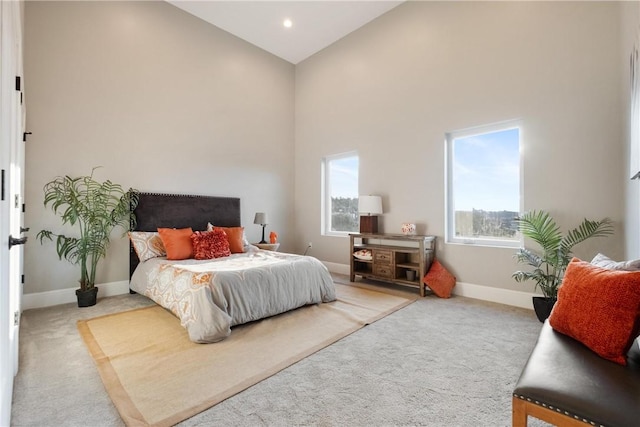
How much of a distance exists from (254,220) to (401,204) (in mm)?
2501

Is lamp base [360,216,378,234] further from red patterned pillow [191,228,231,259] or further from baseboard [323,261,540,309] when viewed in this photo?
red patterned pillow [191,228,231,259]

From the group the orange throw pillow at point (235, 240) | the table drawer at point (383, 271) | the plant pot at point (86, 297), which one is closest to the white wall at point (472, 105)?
the table drawer at point (383, 271)

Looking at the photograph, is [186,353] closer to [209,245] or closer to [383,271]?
[209,245]

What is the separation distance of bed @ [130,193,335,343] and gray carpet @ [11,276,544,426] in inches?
28.7

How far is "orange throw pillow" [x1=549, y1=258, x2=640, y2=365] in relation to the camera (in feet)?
3.89

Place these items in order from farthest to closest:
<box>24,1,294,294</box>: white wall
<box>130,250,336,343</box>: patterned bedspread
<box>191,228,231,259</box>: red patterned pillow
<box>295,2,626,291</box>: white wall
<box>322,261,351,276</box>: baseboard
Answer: <box>322,261,351,276</box>: baseboard → <box>191,228,231,259</box>: red patterned pillow → <box>24,1,294,294</box>: white wall → <box>295,2,626,291</box>: white wall → <box>130,250,336,343</box>: patterned bedspread

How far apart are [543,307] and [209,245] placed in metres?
3.72

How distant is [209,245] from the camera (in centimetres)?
374

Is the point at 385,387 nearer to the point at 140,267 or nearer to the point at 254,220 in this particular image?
the point at 140,267

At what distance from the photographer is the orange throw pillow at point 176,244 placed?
3.58 meters

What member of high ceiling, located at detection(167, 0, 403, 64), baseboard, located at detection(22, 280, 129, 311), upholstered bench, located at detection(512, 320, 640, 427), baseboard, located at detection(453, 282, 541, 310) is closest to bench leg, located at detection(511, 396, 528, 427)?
upholstered bench, located at detection(512, 320, 640, 427)

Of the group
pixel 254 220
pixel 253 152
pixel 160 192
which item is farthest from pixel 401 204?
pixel 160 192

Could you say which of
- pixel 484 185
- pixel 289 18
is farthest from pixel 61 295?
pixel 484 185

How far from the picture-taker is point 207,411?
5.13ft
